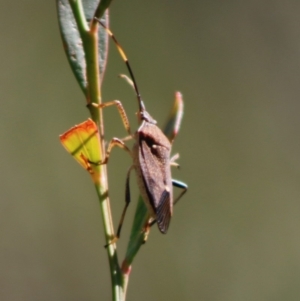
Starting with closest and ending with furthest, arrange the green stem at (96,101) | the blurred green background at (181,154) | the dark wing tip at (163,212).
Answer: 1. the green stem at (96,101)
2. the dark wing tip at (163,212)
3. the blurred green background at (181,154)

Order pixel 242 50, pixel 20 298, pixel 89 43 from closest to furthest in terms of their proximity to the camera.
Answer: pixel 89 43
pixel 20 298
pixel 242 50

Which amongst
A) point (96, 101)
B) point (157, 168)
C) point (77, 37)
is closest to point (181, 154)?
point (157, 168)

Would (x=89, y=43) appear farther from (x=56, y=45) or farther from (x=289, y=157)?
(x=289, y=157)

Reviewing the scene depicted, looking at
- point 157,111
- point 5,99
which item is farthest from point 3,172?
point 157,111

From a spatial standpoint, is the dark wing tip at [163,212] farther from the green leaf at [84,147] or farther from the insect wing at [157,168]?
the green leaf at [84,147]

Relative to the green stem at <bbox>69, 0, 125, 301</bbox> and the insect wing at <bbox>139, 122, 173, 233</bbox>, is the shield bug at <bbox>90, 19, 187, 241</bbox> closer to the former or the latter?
the insect wing at <bbox>139, 122, 173, 233</bbox>

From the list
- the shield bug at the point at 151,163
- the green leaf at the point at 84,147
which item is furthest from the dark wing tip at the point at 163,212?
the green leaf at the point at 84,147

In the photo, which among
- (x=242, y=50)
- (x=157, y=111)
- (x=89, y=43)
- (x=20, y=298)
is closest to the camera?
(x=89, y=43)

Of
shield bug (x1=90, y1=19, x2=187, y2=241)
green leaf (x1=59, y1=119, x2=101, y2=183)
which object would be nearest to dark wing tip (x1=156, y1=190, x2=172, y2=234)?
shield bug (x1=90, y1=19, x2=187, y2=241)
